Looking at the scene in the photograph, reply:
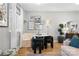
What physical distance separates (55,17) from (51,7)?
0.22 metres

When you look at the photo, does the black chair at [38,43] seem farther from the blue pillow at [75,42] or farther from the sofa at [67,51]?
the blue pillow at [75,42]

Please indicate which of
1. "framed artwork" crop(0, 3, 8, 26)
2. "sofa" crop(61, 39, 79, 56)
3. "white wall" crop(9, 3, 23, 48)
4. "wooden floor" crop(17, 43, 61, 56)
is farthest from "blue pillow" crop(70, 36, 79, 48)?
"framed artwork" crop(0, 3, 8, 26)

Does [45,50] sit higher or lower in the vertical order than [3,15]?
lower

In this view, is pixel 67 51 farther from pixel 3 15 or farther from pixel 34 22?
pixel 3 15

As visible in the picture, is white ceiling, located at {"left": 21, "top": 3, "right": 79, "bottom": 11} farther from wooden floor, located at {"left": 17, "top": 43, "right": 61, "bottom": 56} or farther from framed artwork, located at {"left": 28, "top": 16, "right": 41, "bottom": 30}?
wooden floor, located at {"left": 17, "top": 43, "right": 61, "bottom": 56}

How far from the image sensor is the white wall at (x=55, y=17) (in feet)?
7.00

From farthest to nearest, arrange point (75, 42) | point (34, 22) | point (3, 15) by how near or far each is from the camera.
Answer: point (75, 42), point (34, 22), point (3, 15)


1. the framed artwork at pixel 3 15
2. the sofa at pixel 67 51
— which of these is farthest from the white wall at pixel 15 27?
the sofa at pixel 67 51

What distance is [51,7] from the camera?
6.79 ft

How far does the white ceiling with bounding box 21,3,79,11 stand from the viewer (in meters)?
1.99

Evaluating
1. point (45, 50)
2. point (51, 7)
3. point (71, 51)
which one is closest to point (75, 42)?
point (71, 51)

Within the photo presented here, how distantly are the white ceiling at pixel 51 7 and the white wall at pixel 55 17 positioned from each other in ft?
0.21

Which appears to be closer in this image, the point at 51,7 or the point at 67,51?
the point at 51,7

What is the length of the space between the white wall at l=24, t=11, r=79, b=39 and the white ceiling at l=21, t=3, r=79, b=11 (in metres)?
0.06
